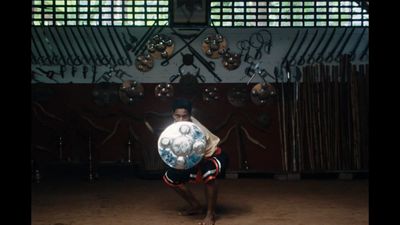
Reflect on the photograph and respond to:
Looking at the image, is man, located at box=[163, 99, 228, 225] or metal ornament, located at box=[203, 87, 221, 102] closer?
man, located at box=[163, 99, 228, 225]

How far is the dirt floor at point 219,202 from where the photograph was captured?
19.2 ft

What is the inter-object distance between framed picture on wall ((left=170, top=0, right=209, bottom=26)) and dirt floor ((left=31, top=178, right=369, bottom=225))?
2785 millimetres

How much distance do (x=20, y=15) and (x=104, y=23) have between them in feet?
22.9

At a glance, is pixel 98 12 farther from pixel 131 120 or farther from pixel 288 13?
pixel 288 13

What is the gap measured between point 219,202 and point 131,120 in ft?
9.90

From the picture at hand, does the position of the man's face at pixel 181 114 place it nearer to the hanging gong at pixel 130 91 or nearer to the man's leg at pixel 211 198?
the man's leg at pixel 211 198

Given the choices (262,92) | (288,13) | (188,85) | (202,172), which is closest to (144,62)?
(188,85)

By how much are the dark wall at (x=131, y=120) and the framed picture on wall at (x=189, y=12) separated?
114cm

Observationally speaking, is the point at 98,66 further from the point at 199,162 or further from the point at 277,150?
the point at 199,162

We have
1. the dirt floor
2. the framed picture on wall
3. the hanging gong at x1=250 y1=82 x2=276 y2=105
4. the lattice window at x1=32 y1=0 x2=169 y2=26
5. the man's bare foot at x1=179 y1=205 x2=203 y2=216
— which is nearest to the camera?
the dirt floor

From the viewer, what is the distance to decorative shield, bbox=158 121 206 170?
5203 mm

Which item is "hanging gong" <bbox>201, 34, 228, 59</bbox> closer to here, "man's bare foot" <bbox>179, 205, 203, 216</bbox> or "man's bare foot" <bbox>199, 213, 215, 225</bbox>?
"man's bare foot" <bbox>179, 205, 203, 216</bbox>

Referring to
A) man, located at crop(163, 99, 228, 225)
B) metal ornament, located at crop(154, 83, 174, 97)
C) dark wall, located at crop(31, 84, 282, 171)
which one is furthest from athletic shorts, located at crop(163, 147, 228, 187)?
metal ornament, located at crop(154, 83, 174, 97)

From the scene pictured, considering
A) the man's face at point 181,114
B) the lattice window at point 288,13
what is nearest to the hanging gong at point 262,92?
the lattice window at point 288,13
